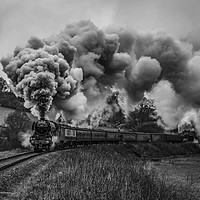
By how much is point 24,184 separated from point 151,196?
11.4ft

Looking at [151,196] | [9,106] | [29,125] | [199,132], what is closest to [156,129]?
[199,132]

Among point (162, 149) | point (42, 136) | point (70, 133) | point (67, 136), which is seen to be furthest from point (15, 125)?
point (162, 149)

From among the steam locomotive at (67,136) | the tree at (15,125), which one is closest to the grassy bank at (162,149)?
the steam locomotive at (67,136)

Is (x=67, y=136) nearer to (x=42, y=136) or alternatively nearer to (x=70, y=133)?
(x=70, y=133)

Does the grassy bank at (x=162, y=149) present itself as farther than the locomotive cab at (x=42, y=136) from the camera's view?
Yes

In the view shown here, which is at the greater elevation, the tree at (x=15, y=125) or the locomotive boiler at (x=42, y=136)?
the tree at (x=15, y=125)

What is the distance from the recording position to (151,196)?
614 cm

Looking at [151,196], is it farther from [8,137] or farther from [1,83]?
[1,83]

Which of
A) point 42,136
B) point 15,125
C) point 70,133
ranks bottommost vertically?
point 42,136

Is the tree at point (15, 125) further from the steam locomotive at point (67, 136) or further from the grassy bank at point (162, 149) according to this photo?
the grassy bank at point (162, 149)

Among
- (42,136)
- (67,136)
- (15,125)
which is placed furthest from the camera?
(15,125)

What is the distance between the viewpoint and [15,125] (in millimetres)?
28969

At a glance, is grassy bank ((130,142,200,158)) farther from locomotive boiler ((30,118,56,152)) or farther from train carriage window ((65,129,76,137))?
locomotive boiler ((30,118,56,152))

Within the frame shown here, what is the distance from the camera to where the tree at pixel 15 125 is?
90.6 ft
